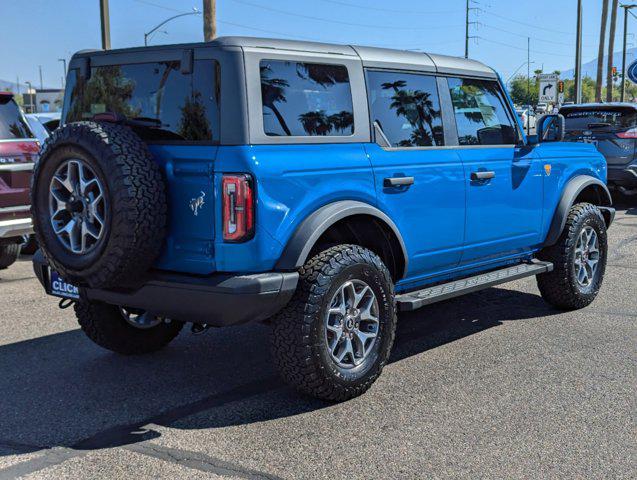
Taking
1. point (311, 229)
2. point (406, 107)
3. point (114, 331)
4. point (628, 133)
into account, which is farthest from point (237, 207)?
point (628, 133)

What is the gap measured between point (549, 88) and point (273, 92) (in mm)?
26166

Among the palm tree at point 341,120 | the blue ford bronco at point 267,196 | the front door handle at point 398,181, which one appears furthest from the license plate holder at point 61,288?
the front door handle at point 398,181

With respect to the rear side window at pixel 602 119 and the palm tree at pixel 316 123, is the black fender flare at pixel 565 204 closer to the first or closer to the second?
the palm tree at pixel 316 123

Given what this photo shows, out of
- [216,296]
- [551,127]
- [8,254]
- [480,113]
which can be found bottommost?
[8,254]

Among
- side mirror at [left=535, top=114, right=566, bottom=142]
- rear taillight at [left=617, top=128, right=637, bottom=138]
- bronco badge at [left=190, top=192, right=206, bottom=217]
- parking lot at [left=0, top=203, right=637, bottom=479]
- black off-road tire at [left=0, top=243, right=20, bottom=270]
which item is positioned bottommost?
parking lot at [left=0, top=203, right=637, bottom=479]

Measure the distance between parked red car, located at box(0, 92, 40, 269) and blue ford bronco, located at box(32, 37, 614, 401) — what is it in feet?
9.58

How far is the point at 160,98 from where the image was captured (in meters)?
4.23

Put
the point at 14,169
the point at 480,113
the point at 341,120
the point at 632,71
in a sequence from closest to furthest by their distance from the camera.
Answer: the point at 341,120, the point at 480,113, the point at 14,169, the point at 632,71

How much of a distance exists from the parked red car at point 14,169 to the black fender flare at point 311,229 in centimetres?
423

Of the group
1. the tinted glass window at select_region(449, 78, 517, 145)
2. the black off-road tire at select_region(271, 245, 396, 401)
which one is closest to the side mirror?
the tinted glass window at select_region(449, 78, 517, 145)

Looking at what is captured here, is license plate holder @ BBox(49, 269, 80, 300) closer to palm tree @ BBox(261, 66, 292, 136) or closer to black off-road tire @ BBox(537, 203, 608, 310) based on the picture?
palm tree @ BBox(261, 66, 292, 136)

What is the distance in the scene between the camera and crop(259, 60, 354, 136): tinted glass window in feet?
13.4

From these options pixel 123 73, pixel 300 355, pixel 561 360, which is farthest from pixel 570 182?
pixel 123 73

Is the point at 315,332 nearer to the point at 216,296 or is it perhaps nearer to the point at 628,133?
the point at 216,296
